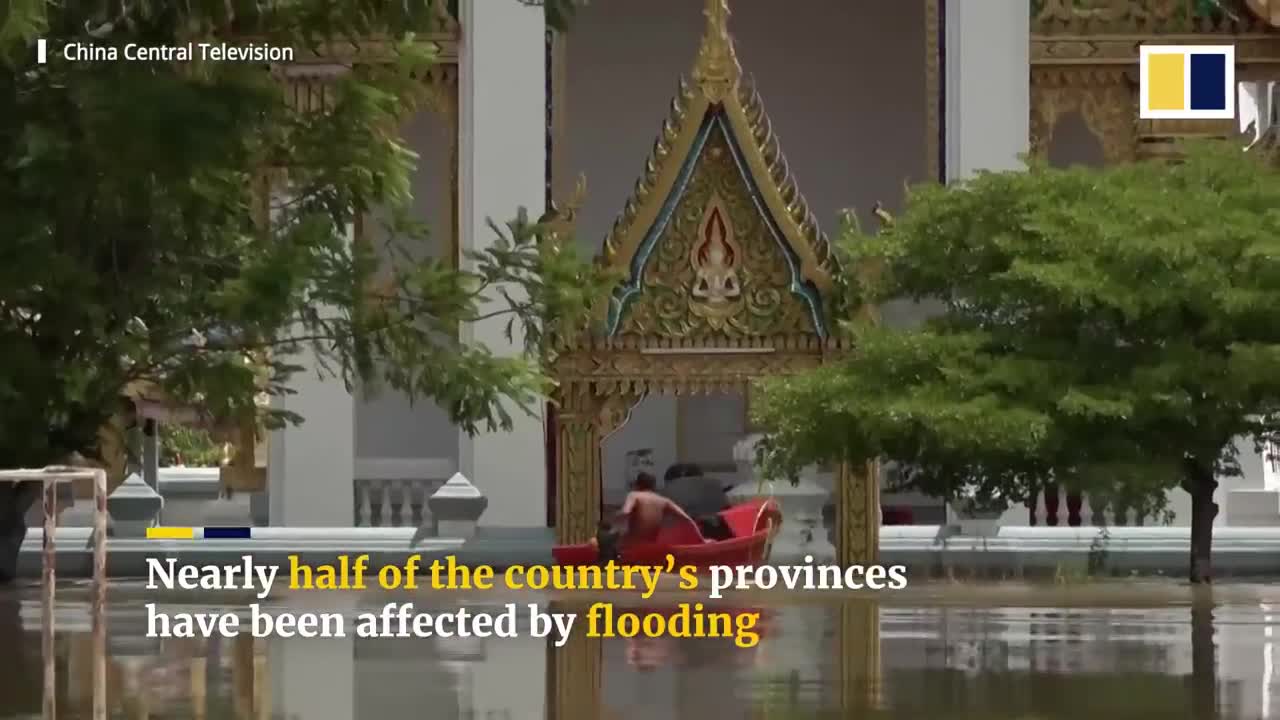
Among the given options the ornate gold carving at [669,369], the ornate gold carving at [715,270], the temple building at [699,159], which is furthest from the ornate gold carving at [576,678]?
the ornate gold carving at [715,270]

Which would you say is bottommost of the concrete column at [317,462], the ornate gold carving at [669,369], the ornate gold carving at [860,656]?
the ornate gold carving at [860,656]

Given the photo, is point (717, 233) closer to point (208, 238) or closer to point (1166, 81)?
point (1166, 81)

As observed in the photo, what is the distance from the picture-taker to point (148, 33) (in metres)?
12.2

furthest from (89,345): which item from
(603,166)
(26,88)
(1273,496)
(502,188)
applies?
(603,166)

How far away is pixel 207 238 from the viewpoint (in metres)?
14.0

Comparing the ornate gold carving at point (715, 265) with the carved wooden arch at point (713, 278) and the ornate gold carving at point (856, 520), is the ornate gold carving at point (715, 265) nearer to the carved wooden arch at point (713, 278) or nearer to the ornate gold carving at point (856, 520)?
the carved wooden arch at point (713, 278)

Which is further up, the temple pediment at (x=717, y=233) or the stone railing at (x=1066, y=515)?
the temple pediment at (x=717, y=233)

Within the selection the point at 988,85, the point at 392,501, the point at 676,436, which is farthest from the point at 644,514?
the point at 676,436

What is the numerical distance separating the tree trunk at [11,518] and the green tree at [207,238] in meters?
1.27

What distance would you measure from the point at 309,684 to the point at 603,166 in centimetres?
1841

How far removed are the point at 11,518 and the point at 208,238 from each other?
419cm

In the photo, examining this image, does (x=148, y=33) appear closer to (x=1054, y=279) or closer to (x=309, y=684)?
(x=309, y=684)

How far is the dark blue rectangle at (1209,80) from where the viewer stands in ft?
73.9

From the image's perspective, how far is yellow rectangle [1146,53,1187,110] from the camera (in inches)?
880
